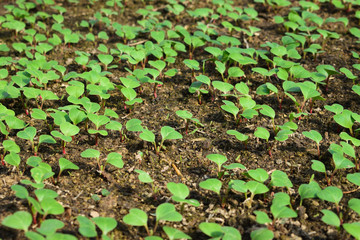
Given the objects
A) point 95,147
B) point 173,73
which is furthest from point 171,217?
point 173,73

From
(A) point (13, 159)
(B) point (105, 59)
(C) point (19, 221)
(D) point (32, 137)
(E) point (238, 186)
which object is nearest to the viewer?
(C) point (19, 221)

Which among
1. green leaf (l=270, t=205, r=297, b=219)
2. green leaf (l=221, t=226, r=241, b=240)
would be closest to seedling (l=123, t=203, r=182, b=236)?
green leaf (l=221, t=226, r=241, b=240)

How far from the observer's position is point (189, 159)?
8.80 ft

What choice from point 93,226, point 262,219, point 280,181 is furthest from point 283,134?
point 93,226

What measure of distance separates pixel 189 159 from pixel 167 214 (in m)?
0.66

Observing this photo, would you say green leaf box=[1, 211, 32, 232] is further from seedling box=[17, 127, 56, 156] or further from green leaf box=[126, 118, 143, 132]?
green leaf box=[126, 118, 143, 132]

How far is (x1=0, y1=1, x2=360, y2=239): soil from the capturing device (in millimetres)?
2227

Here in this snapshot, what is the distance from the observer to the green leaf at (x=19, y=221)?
73.6 inches

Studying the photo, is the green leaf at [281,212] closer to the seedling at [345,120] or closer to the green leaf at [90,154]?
the seedling at [345,120]

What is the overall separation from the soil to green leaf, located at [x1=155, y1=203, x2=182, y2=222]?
5.5 inches

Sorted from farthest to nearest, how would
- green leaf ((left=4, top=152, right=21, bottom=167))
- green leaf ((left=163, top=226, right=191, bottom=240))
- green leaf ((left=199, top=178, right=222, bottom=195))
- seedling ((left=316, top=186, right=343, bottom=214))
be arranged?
green leaf ((left=4, top=152, right=21, bottom=167))
green leaf ((left=199, top=178, right=222, bottom=195))
seedling ((left=316, top=186, right=343, bottom=214))
green leaf ((left=163, top=226, right=191, bottom=240))

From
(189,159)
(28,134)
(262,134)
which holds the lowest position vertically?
(189,159)

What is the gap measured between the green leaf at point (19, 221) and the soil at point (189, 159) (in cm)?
15

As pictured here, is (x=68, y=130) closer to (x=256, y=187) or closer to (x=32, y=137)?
(x=32, y=137)
